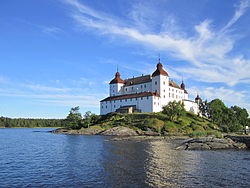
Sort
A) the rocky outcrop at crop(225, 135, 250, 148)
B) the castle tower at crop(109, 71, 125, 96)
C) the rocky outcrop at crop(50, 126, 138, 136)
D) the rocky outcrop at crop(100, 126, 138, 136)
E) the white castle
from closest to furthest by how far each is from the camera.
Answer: the rocky outcrop at crop(225, 135, 250, 148) < the rocky outcrop at crop(100, 126, 138, 136) < the rocky outcrop at crop(50, 126, 138, 136) < the white castle < the castle tower at crop(109, 71, 125, 96)

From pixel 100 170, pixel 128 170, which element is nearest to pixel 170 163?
pixel 128 170

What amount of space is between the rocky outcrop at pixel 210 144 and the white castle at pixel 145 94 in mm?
57992

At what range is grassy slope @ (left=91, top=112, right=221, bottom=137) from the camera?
90.4m

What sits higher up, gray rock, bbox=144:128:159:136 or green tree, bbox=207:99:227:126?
green tree, bbox=207:99:227:126

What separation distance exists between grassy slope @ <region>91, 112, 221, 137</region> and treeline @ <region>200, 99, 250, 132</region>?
4.76 m

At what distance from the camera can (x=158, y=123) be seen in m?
92.5

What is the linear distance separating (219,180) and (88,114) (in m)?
90.3

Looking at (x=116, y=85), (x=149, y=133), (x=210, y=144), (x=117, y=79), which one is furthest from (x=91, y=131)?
(x=210, y=144)

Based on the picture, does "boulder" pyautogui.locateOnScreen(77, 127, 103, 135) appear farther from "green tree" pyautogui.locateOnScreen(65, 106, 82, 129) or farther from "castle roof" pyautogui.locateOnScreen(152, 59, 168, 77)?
"castle roof" pyautogui.locateOnScreen(152, 59, 168, 77)

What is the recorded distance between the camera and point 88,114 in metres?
108

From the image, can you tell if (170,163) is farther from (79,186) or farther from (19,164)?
(19,164)

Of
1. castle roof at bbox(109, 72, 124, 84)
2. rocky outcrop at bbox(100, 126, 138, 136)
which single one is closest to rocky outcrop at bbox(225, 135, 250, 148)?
rocky outcrop at bbox(100, 126, 138, 136)

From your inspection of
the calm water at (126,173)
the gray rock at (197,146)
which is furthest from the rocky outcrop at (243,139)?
the calm water at (126,173)

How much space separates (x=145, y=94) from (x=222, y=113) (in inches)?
1474
